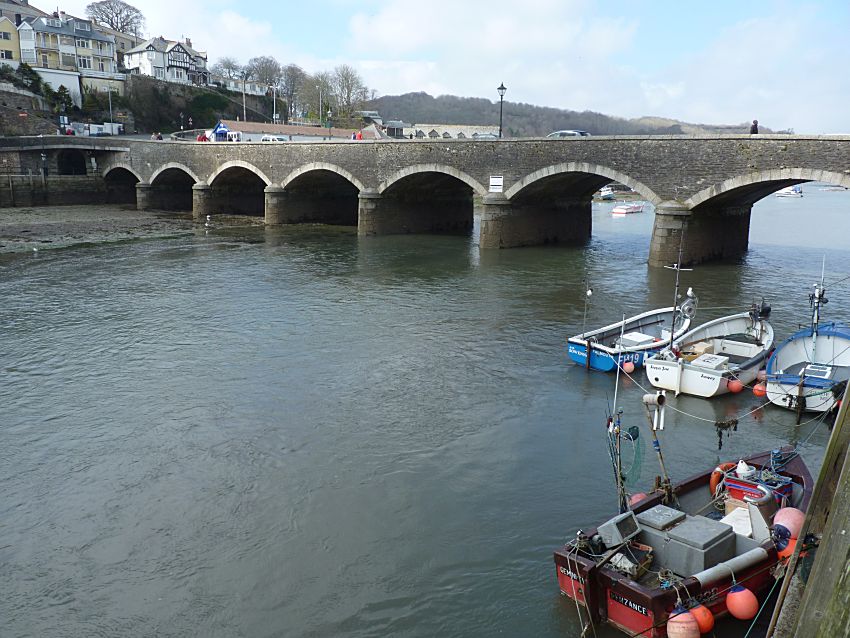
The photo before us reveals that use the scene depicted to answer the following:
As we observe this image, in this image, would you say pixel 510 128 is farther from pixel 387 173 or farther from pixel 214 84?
pixel 387 173

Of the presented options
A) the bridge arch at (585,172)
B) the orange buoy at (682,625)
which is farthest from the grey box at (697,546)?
the bridge arch at (585,172)

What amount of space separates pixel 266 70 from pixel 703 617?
12544 cm

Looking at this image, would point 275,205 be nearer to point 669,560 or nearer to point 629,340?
point 629,340

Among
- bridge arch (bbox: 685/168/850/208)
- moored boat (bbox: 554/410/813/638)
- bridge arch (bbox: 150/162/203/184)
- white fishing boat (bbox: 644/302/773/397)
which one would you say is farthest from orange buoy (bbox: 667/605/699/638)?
bridge arch (bbox: 150/162/203/184)

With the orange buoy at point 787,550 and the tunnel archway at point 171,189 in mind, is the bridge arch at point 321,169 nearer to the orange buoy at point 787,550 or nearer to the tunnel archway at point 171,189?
the tunnel archway at point 171,189

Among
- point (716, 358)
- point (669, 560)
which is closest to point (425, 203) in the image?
point (716, 358)

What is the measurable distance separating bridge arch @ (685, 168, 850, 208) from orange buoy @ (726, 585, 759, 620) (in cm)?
1991

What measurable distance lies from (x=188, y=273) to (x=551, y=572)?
2345 cm

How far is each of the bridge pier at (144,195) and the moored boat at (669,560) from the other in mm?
50114

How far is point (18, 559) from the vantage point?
9.31 m

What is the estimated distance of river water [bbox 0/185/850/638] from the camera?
28.1 feet

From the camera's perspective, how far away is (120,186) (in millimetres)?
57344

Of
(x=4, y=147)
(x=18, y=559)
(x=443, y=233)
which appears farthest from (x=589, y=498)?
(x=4, y=147)

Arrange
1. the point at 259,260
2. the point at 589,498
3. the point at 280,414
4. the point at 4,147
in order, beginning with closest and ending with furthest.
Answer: the point at 589,498, the point at 280,414, the point at 259,260, the point at 4,147
